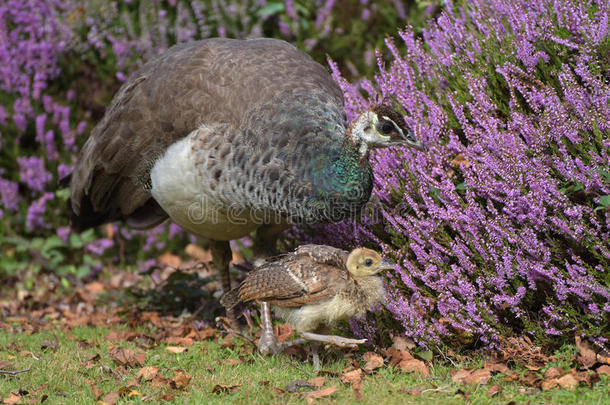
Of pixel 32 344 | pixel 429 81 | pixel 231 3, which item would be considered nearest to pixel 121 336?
pixel 32 344

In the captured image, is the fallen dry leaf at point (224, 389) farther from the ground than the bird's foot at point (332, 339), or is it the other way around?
the bird's foot at point (332, 339)

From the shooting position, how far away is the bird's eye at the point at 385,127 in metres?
4.11

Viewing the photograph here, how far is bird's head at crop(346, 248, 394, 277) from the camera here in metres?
3.99

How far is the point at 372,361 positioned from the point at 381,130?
134cm

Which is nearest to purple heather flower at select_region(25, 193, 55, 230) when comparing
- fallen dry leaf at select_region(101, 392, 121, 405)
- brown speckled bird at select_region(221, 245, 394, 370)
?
brown speckled bird at select_region(221, 245, 394, 370)

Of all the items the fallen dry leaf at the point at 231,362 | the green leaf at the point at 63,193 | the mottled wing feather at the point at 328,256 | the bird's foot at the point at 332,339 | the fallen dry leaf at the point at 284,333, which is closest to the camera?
the bird's foot at the point at 332,339

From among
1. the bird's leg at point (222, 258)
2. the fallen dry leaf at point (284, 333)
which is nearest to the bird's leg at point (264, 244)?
the bird's leg at point (222, 258)

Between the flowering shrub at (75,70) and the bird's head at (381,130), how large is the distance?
2754mm

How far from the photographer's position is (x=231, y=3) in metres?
7.73

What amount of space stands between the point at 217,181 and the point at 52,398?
5.20 feet

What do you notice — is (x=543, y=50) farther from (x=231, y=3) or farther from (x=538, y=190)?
(x=231, y=3)

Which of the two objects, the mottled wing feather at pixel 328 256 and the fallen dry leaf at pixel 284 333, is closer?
the mottled wing feather at pixel 328 256

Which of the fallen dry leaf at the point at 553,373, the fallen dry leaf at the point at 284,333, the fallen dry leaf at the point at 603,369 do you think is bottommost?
the fallen dry leaf at the point at 284,333

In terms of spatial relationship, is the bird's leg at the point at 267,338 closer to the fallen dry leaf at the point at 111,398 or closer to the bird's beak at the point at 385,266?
the bird's beak at the point at 385,266
